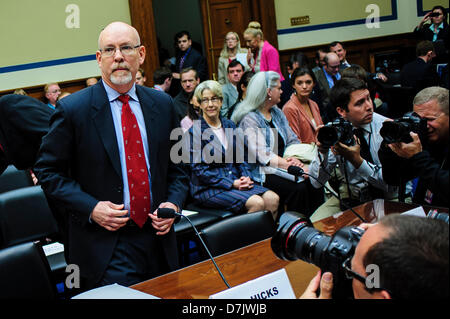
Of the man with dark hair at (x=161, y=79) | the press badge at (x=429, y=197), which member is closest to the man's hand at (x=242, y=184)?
the press badge at (x=429, y=197)

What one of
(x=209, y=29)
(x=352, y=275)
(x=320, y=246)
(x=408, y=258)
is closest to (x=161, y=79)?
(x=209, y=29)

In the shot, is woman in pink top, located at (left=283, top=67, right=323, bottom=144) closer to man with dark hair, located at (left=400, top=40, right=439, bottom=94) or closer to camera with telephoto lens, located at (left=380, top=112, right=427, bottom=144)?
man with dark hair, located at (left=400, top=40, right=439, bottom=94)

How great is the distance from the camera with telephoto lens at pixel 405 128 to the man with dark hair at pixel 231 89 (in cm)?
320

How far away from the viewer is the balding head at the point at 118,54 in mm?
1907

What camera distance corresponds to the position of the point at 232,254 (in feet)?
6.69

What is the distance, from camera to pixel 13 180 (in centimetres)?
366

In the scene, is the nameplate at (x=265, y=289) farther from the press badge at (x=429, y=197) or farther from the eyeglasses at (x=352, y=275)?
the press badge at (x=429, y=197)

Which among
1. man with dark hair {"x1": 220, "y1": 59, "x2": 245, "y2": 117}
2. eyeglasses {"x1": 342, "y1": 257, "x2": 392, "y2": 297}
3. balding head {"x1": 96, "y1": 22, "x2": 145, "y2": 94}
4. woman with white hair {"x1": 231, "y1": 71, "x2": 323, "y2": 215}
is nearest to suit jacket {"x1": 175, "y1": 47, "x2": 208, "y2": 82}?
man with dark hair {"x1": 220, "y1": 59, "x2": 245, "y2": 117}

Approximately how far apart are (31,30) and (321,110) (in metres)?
3.86

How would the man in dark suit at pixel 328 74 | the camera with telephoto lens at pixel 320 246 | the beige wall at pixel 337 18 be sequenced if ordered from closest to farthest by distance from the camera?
1. the camera with telephoto lens at pixel 320 246
2. the man in dark suit at pixel 328 74
3. the beige wall at pixel 337 18

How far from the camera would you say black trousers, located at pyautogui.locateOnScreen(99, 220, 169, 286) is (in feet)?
6.32

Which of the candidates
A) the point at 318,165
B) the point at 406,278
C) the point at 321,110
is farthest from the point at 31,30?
the point at 406,278

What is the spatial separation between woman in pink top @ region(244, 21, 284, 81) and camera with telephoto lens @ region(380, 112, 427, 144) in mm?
4435
